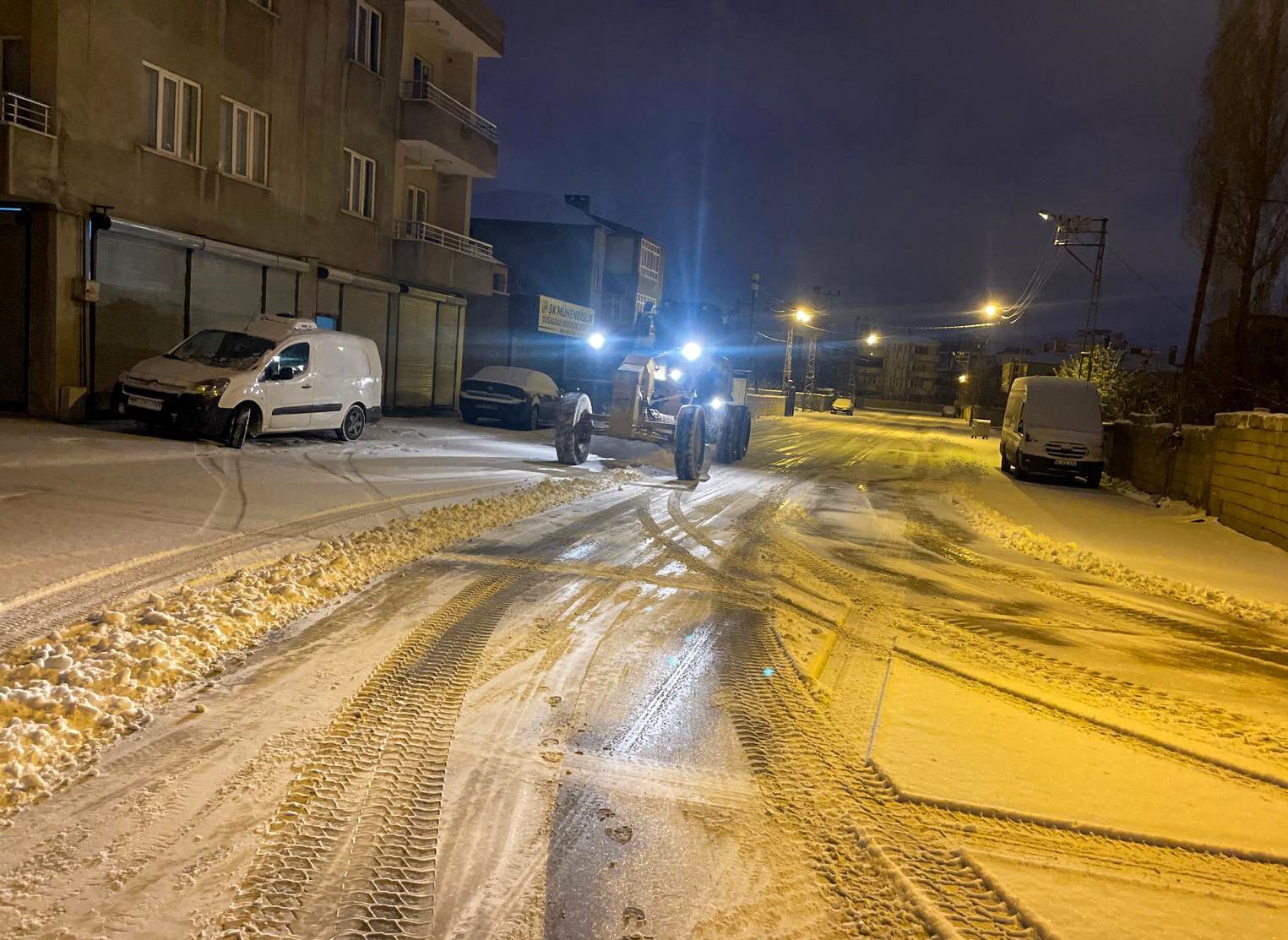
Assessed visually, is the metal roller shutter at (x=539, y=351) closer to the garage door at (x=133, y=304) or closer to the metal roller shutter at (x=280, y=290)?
the metal roller shutter at (x=280, y=290)

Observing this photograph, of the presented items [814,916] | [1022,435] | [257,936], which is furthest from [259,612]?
[1022,435]

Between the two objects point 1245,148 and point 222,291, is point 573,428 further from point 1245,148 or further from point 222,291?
point 1245,148

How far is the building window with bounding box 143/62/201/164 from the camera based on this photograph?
53.6 ft

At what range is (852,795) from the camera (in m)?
4.08

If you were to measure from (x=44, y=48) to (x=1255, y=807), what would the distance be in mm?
18197

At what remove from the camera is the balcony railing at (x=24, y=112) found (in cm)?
1409

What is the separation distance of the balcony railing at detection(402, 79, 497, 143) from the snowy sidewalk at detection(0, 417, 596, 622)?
39.1 feet

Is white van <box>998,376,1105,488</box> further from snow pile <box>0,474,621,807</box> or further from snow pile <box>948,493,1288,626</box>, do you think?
snow pile <box>0,474,621,807</box>

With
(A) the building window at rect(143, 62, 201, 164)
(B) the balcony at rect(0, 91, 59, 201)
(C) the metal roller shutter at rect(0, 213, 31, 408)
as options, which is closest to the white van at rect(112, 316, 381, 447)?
(C) the metal roller shutter at rect(0, 213, 31, 408)

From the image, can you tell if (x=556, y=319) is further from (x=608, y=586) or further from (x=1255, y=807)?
(x=1255, y=807)

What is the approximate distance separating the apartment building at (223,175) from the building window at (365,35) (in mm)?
54

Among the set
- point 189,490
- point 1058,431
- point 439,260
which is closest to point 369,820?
point 189,490

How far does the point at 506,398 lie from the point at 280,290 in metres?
6.21

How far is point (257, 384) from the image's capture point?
47.0 feet
